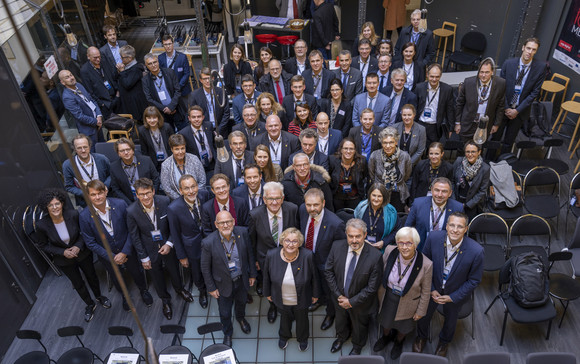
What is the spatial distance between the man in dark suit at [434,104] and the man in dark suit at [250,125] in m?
2.18

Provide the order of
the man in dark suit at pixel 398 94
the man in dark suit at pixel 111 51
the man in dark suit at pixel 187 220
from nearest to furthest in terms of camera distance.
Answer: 1. the man in dark suit at pixel 187 220
2. the man in dark suit at pixel 398 94
3. the man in dark suit at pixel 111 51

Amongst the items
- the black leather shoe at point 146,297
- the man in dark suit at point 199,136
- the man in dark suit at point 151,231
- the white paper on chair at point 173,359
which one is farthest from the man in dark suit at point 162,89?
the white paper on chair at point 173,359

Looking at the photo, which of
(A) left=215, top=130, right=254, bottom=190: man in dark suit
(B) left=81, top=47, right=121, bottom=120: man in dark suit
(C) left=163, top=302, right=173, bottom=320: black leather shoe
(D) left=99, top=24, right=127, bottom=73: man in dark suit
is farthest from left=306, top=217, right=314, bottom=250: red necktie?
(D) left=99, top=24, right=127, bottom=73: man in dark suit

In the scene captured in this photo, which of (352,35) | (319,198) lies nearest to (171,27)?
(352,35)

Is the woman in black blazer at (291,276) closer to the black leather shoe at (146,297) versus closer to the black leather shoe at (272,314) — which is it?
the black leather shoe at (272,314)

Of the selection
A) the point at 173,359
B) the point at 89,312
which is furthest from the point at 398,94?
the point at 89,312

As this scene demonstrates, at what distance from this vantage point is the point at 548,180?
575 cm

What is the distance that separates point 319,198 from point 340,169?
0.95m

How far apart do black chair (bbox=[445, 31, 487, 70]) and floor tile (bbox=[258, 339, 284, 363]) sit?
6.78 metres

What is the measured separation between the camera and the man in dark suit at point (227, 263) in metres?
4.14

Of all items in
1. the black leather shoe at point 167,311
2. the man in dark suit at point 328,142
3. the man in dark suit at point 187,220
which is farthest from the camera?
the man in dark suit at point 328,142

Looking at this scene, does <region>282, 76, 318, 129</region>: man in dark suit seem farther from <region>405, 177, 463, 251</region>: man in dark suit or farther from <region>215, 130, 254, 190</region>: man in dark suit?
<region>405, 177, 463, 251</region>: man in dark suit

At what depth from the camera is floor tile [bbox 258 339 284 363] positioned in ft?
14.9

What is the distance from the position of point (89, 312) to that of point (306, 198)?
296cm
